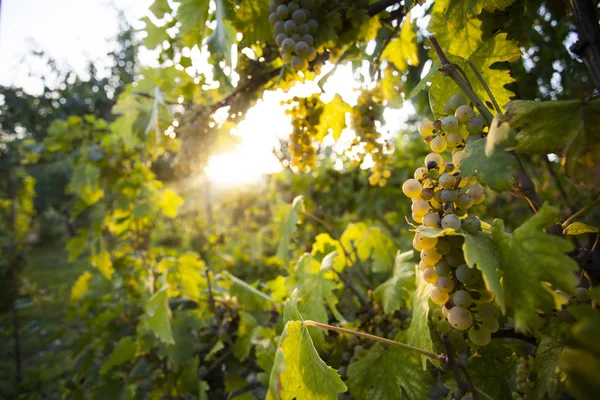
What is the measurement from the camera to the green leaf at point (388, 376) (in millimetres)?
885

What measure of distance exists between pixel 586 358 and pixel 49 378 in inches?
180

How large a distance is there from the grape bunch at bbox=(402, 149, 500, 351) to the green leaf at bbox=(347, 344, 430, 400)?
11.8 inches

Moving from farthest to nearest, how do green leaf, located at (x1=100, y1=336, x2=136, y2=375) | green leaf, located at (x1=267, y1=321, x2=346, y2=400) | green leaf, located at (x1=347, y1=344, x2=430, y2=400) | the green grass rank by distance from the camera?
the green grass, green leaf, located at (x1=100, y1=336, x2=136, y2=375), green leaf, located at (x1=347, y1=344, x2=430, y2=400), green leaf, located at (x1=267, y1=321, x2=346, y2=400)

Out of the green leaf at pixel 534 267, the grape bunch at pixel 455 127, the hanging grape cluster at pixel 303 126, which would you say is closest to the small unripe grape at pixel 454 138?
the grape bunch at pixel 455 127

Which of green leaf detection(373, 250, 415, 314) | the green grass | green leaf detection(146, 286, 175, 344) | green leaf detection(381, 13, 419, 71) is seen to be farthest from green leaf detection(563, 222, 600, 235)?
the green grass

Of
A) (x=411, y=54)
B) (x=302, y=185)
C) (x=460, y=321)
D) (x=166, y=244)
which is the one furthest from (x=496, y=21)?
(x=166, y=244)

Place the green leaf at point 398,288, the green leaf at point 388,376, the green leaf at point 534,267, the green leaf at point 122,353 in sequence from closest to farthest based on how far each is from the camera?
the green leaf at point 534,267
the green leaf at point 388,376
the green leaf at point 398,288
the green leaf at point 122,353

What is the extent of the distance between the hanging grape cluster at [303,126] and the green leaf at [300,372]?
29.4 inches

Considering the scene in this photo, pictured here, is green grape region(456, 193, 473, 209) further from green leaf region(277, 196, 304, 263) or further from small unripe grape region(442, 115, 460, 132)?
green leaf region(277, 196, 304, 263)

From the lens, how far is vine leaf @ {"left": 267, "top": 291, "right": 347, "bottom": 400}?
0.73 metres

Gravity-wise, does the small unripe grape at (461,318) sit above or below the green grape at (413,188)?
below

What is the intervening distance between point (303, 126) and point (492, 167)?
934 millimetres

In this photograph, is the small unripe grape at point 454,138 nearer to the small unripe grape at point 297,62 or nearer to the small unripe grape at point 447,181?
the small unripe grape at point 447,181

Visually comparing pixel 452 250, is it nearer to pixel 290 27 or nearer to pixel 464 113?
pixel 464 113
